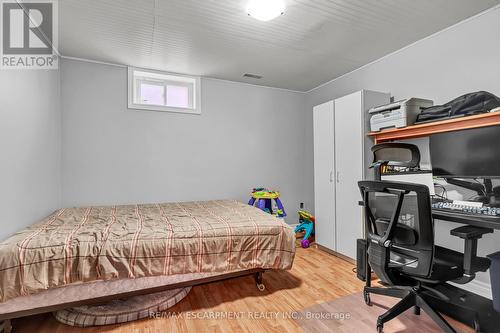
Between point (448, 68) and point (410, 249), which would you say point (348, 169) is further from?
point (410, 249)

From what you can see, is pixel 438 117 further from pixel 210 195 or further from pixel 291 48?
pixel 210 195

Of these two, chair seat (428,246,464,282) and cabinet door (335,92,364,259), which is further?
cabinet door (335,92,364,259)

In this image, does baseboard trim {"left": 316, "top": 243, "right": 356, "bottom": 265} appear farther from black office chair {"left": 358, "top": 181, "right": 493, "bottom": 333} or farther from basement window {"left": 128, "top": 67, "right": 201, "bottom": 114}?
basement window {"left": 128, "top": 67, "right": 201, "bottom": 114}

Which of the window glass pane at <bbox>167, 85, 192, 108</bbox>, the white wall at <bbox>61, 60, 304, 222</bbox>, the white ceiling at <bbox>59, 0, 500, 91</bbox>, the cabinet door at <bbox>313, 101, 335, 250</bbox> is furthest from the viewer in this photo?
the window glass pane at <bbox>167, 85, 192, 108</bbox>

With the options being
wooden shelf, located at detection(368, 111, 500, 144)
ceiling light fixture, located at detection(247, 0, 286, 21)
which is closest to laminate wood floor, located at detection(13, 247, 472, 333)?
wooden shelf, located at detection(368, 111, 500, 144)

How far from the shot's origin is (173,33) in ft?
8.30

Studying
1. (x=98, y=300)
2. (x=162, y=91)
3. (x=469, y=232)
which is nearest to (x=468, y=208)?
(x=469, y=232)

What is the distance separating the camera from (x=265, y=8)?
78.8 inches

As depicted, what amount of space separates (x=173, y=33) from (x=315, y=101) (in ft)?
8.60

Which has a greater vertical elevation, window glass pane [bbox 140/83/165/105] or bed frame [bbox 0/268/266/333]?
window glass pane [bbox 140/83/165/105]

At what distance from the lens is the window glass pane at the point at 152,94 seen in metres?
3.55

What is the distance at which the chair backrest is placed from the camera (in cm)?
156

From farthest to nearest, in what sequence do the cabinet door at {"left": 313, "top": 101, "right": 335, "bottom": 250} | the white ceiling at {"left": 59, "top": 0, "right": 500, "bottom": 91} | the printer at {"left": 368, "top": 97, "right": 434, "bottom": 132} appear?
the cabinet door at {"left": 313, "top": 101, "right": 335, "bottom": 250} < the printer at {"left": 368, "top": 97, "right": 434, "bottom": 132} < the white ceiling at {"left": 59, "top": 0, "right": 500, "bottom": 91}

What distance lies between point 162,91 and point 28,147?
1.84 metres
